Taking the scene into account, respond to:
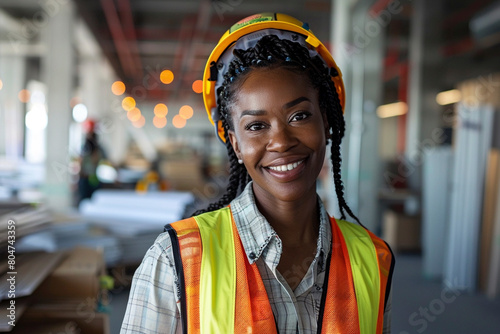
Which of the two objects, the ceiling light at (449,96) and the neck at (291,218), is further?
the ceiling light at (449,96)

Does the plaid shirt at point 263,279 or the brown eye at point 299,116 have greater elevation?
the brown eye at point 299,116

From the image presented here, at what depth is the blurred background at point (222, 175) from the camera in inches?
79.2

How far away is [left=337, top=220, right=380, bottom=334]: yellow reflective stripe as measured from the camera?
45.8 inches

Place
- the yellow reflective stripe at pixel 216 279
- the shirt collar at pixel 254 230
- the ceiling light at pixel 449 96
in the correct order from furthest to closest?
Answer: 1. the ceiling light at pixel 449 96
2. the shirt collar at pixel 254 230
3. the yellow reflective stripe at pixel 216 279

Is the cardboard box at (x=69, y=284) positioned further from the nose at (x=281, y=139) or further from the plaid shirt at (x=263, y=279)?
the nose at (x=281, y=139)

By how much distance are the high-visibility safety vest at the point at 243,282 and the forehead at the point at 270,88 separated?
33 centimetres

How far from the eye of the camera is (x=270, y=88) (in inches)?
46.7

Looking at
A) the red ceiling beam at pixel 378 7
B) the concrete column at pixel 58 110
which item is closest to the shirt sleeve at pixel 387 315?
the red ceiling beam at pixel 378 7

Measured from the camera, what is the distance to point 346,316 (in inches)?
44.7

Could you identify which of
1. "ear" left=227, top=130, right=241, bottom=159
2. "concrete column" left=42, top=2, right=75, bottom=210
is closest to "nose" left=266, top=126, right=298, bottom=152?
"ear" left=227, top=130, right=241, bottom=159

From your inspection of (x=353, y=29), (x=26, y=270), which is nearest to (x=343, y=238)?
(x=26, y=270)

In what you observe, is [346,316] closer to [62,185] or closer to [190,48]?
[62,185]

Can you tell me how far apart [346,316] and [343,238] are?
0.79 feet

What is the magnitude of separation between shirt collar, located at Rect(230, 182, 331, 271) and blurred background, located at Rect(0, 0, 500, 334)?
724mm
